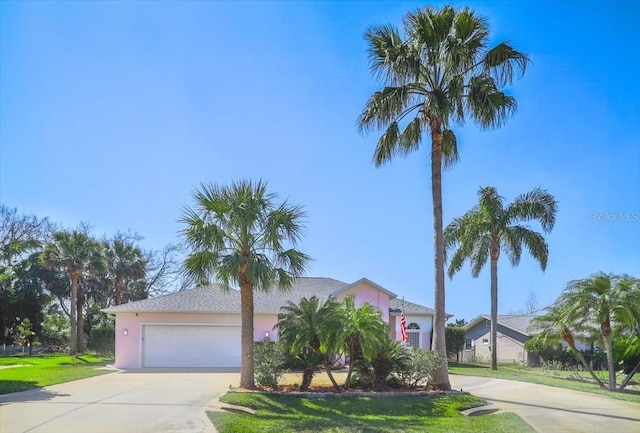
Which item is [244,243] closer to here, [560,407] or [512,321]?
[560,407]

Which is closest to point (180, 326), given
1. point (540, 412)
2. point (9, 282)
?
point (540, 412)

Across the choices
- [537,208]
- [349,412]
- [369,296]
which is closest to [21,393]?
[349,412]

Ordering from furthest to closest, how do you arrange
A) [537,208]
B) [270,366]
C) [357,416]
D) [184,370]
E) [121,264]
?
[121,264] < [537,208] < [184,370] < [270,366] < [357,416]

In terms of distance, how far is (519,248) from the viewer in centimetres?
2569

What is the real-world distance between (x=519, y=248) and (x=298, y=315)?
592 inches

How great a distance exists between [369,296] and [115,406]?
616 inches

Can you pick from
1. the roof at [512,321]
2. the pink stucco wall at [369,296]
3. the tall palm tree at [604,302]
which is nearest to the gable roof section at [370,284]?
the pink stucco wall at [369,296]

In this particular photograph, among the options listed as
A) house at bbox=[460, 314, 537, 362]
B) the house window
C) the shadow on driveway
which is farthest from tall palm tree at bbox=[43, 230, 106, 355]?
house at bbox=[460, 314, 537, 362]

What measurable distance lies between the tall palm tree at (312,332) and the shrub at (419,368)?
197 cm

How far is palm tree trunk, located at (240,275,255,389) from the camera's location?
14844 millimetres

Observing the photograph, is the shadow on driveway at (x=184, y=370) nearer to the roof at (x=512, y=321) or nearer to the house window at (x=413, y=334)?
the house window at (x=413, y=334)

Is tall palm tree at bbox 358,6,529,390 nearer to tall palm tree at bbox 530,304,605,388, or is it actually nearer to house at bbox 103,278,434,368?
tall palm tree at bbox 530,304,605,388

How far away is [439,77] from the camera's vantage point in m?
15.2

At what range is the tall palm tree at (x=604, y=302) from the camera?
650 inches
